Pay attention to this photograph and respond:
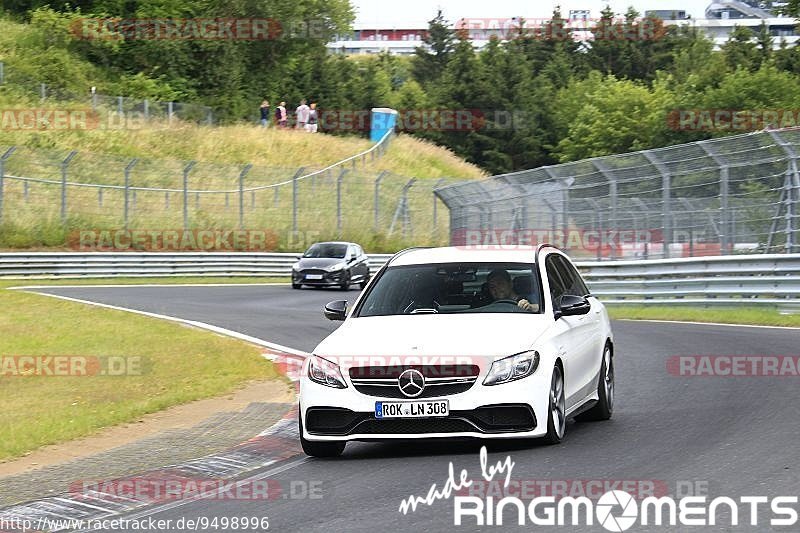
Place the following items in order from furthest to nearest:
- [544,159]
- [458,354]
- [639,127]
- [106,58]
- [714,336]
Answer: [544,159]
[639,127]
[106,58]
[714,336]
[458,354]

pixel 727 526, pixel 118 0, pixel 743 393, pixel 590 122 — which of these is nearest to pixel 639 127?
pixel 590 122

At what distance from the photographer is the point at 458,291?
433 inches

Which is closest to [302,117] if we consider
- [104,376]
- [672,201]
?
[672,201]

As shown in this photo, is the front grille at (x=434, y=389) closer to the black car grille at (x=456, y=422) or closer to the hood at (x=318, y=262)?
the black car grille at (x=456, y=422)

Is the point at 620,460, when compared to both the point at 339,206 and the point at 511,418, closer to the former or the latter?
the point at 511,418

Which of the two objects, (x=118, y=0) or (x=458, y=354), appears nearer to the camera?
(x=458, y=354)

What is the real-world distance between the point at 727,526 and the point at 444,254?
482 centimetres

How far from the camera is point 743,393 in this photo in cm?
1279

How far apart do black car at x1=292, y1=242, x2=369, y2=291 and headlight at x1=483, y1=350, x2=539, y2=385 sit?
92.1 feet

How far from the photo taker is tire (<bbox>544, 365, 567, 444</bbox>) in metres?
9.85

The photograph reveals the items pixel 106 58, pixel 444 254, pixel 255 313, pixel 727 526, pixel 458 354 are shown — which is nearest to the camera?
pixel 727 526

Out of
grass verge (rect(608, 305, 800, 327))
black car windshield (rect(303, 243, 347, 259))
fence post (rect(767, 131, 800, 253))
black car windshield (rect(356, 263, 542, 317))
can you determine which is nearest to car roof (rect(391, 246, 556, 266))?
black car windshield (rect(356, 263, 542, 317))

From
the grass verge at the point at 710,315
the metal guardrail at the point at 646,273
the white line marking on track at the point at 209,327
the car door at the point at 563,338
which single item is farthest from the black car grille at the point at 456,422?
the metal guardrail at the point at 646,273

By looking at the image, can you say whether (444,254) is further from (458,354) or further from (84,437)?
(84,437)
